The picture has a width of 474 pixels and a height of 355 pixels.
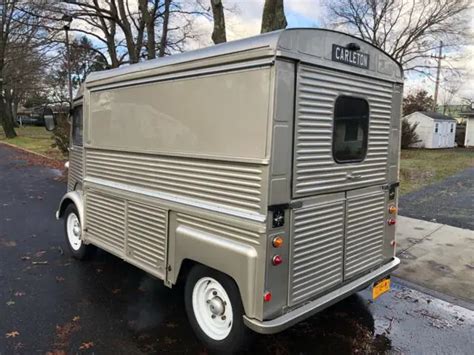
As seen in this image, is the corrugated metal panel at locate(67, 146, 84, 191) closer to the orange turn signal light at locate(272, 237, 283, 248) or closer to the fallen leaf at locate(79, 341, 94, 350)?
the fallen leaf at locate(79, 341, 94, 350)

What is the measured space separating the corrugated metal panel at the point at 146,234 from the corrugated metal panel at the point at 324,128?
1.42 metres

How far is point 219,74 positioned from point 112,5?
48.0 feet

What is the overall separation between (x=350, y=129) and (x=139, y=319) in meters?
2.67

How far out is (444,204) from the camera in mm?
9867

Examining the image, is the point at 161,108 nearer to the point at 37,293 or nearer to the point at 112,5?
the point at 37,293

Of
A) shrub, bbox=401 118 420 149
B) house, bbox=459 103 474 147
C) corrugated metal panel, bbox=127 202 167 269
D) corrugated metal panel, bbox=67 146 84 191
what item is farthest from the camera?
house, bbox=459 103 474 147

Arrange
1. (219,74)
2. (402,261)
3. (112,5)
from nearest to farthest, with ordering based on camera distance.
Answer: (219,74)
(402,261)
(112,5)

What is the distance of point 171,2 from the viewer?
1694 cm

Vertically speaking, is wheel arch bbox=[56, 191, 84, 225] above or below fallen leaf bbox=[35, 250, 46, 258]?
above

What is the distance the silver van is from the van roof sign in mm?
14

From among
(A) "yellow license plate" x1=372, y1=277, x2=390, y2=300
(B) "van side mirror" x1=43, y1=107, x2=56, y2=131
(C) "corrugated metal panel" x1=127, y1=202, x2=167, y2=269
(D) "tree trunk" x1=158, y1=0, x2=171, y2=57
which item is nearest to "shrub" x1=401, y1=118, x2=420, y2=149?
(D) "tree trunk" x1=158, y1=0, x2=171, y2=57

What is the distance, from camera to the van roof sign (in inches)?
132

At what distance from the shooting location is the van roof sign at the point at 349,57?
335 cm

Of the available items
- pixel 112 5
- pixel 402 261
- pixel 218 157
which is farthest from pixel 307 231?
pixel 112 5
